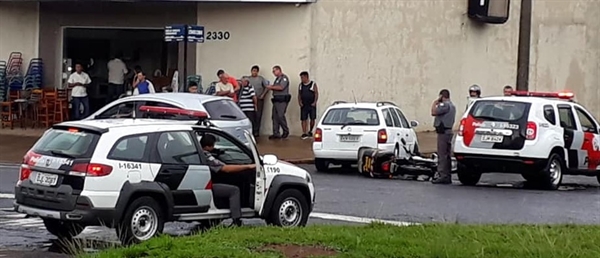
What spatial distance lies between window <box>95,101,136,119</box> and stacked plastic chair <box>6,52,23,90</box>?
9821 millimetres

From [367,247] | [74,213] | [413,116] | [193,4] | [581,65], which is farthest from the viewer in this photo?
[581,65]

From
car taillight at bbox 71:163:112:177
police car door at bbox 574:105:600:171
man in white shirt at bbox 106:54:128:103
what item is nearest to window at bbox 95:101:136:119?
police car door at bbox 574:105:600:171

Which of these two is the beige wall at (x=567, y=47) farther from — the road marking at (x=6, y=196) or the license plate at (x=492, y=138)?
the road marking at (x=6, y=196)

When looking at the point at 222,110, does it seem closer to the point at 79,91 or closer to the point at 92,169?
the point at 92,169

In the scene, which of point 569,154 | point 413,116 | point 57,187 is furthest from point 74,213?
point 413,116

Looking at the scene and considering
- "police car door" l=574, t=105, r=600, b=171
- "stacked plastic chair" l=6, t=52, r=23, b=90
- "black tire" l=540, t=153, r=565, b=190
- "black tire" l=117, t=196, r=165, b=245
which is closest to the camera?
"black tire" l=117, t=196, r=165, b=245

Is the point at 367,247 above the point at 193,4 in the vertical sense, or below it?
below

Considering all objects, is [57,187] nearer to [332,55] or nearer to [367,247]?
[367,247]

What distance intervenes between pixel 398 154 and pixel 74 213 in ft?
37.6

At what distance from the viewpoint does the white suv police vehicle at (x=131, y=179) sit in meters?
11.5

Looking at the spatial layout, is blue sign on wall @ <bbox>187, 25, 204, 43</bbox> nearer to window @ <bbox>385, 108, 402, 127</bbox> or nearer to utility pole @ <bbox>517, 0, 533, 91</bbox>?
window @ <bbox>385, 108, 402, 127</bbox>

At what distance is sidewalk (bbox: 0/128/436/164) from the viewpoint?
2389 centimetres

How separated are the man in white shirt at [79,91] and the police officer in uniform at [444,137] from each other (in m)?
11.0

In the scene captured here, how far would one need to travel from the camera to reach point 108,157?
38.2 feet
